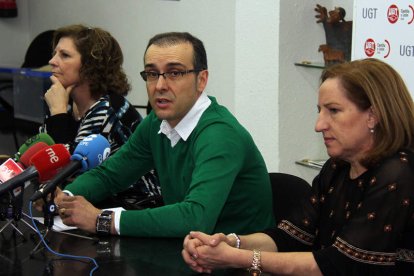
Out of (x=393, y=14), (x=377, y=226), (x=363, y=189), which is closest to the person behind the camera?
(x=377, y=226)

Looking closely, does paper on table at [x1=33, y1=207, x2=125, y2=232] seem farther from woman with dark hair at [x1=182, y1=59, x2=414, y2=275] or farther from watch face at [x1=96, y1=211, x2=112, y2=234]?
woman with dark hair at [x1=182, y1=59, x2=414, y2=275]

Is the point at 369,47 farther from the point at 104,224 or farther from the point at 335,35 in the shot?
the point at 104,224

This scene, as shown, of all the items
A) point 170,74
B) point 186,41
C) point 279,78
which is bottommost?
point 279,78

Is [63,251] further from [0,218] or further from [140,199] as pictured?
[140,199]

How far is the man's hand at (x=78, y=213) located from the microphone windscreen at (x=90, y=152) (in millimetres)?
108

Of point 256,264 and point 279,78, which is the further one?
point 279,78

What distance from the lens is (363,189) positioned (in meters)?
1.90

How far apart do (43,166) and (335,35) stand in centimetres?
207

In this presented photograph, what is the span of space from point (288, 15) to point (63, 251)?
212 centimetres

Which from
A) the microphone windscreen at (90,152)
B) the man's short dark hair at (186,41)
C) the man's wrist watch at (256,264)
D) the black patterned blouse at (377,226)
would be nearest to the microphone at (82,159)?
the microphone windscreen at (90,152)

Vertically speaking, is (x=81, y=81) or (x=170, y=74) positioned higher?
(x=170, y=74)

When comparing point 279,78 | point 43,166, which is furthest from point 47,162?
point 279,78

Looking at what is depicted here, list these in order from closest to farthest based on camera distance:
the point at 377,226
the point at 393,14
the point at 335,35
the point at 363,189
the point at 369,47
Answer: the point at 377,226
the point at 363,189
the point at 393,14
the point at 369,47
the point at 335,35

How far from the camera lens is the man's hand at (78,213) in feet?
7.05
